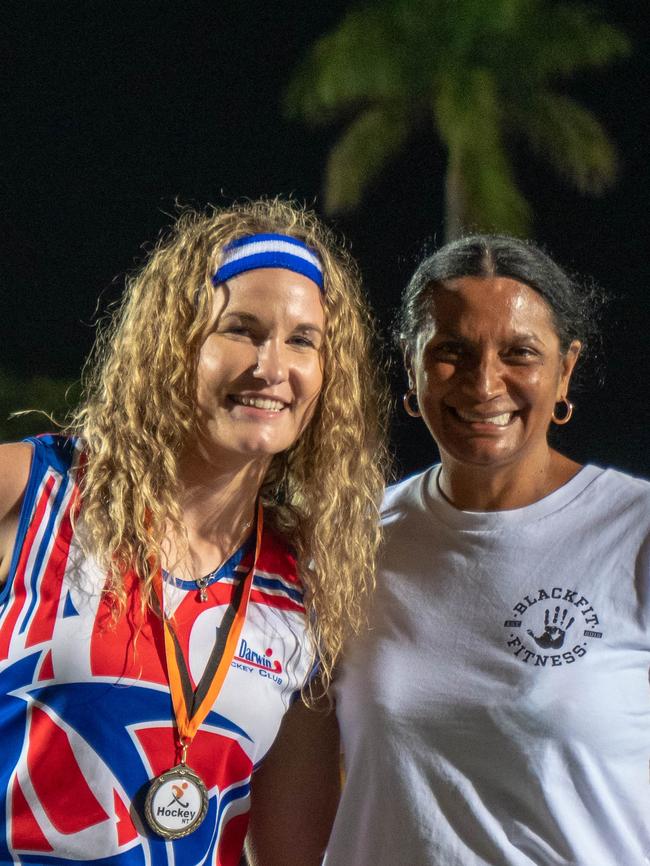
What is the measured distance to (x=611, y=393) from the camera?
19.7m

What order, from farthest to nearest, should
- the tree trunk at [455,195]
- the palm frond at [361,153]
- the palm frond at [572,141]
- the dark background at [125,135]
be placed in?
1. the dark background at [125,135]
2. the palm frond at [361,153]
3. the palm frond at [572,141]
4. the tree trunk at [455,195]

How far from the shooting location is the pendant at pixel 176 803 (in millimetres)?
2117

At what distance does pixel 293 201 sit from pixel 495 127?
1098cm

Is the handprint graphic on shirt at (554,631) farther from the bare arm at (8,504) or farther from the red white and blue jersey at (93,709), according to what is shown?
the bare arm at (8,504)

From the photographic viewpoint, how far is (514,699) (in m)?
2.22

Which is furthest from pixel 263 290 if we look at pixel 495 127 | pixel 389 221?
pixel 389 221

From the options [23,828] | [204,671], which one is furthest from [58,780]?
[204,671]

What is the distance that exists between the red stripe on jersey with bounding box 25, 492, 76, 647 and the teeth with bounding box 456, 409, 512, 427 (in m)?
0.85

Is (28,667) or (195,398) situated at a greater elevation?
(195,398)

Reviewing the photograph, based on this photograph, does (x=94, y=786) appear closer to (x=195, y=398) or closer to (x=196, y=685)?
(x=196, y=685)

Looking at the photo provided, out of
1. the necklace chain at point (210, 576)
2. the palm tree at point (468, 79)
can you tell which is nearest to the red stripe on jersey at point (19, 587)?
the necklace chain at point (210, 576)

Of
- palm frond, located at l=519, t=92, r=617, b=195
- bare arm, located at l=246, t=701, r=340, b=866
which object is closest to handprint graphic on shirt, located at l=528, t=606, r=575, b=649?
bare arm, located at l=246, t=701, r=340, b=866

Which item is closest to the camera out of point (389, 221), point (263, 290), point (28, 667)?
point (28, 667)

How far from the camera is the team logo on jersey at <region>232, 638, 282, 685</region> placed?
229 cm
